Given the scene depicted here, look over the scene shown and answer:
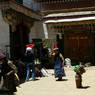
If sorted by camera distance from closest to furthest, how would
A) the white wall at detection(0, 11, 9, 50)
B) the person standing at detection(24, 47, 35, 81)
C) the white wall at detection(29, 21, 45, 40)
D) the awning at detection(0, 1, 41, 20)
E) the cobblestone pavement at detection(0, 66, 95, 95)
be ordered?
the cobblestone pavement at detection(0, 66, 95, 95)
the person standing at detection(24, 47, 35, 81)
the awning at detection(0, 1, 41, 20)
the white wall at detection(0, 11, 9, 50)
the white wall at detection(29, 21, 45, 40)

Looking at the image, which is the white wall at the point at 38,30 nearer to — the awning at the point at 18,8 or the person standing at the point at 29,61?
the awning at the point at 18,8

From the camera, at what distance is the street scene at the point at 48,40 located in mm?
18750

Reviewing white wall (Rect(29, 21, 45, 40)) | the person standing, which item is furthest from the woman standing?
white wall (Rect(29, 21, 45, 40))

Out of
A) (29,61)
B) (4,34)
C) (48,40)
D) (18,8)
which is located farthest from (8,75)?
(48,40)

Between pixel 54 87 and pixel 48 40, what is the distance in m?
9.79

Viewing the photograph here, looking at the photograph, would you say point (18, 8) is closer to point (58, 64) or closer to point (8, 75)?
point (58, 64)

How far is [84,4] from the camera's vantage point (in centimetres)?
2636

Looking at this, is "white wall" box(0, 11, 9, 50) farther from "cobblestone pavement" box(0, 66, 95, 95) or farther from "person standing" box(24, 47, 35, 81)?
"cobblestone pavement" box(0, 66, 95, 95)

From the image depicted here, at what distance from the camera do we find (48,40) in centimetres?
2580

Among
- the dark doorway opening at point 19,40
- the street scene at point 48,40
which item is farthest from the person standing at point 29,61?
the dark doorway opening at point 19,40

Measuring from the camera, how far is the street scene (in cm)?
1875

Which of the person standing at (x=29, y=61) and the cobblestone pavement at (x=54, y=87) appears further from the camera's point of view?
the person standing at (x=29, y=61)

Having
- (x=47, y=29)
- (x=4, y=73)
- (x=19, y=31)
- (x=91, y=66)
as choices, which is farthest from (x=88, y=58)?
(x=4, y=73)

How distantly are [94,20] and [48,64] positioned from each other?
3.67 metres
